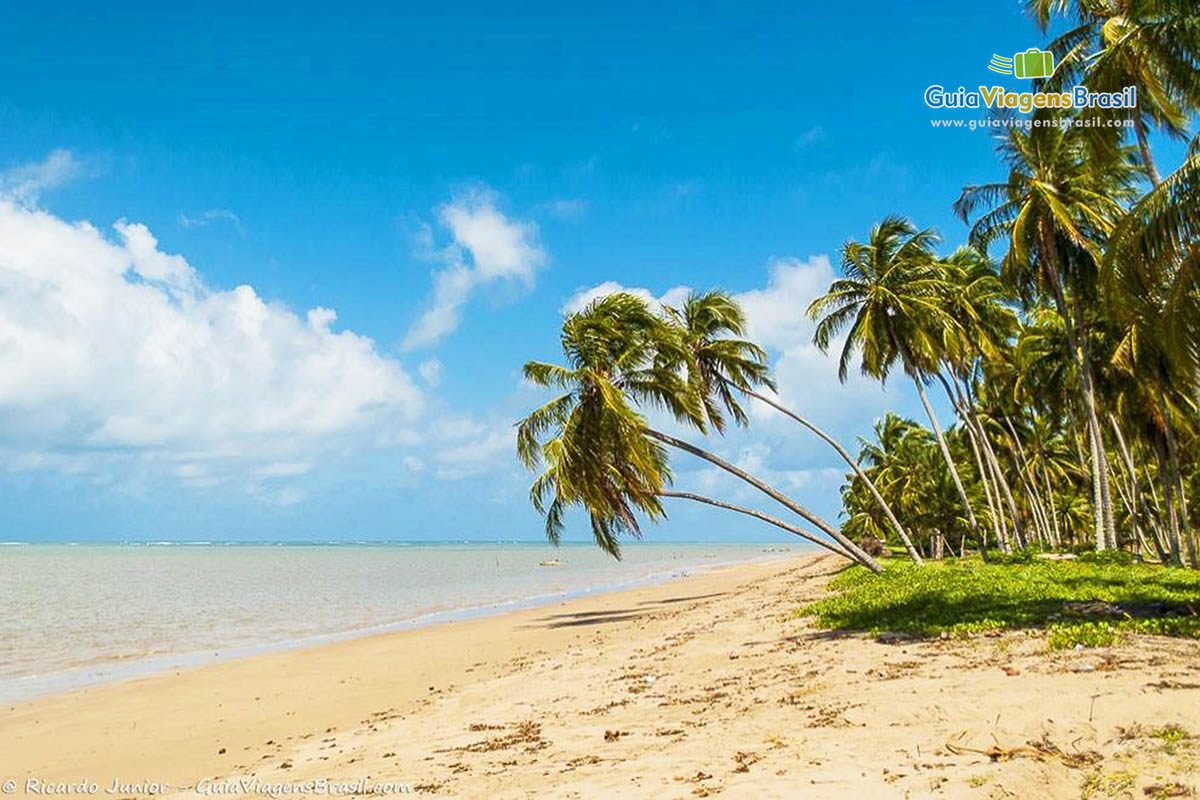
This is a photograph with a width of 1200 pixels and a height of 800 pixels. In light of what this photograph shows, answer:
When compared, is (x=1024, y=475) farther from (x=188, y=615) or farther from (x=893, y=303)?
(x=188, y=615)

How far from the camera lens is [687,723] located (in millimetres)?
7125

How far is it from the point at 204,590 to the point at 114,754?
33.3m

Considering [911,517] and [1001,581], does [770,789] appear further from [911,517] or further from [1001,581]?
[911,517]

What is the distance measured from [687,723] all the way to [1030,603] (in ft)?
24.8

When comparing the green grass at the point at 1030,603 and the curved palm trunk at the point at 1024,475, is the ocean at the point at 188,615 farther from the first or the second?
the curved palm trunk at the point at 1024,475

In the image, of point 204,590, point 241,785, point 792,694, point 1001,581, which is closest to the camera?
point 241,785

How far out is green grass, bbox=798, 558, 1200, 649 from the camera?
920 cm

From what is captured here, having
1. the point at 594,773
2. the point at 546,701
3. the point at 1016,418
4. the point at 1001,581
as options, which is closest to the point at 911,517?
the point at 1016,418

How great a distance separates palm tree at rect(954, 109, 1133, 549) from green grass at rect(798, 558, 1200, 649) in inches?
267

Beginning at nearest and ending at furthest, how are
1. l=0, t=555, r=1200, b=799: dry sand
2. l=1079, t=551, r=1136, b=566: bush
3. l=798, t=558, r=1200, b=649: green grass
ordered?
l=0, t=555, r=1200, b=799: dry sand, l=798, t=558, r=1200, b=649: green grass, l=1079, t=551, r=1136, b=566: bush

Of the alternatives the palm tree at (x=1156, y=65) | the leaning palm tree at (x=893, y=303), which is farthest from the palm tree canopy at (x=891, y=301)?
the palm tree at (x=1156, y=65)

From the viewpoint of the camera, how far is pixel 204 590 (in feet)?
128

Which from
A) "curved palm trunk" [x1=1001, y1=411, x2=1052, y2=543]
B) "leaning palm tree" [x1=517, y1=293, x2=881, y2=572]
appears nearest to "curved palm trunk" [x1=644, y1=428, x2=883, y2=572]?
"leaning palm tree" [x1=517, y1=293, x2=881, y2=572]

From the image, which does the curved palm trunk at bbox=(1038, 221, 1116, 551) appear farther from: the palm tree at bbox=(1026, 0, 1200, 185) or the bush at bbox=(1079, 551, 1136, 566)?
the palm tree at bbox=(1026, 0, 1200, 185)
